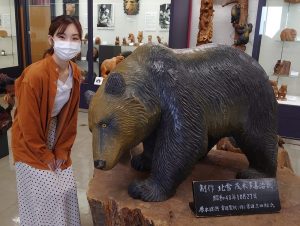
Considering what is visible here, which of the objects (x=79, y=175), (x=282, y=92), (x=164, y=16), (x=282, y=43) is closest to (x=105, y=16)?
(x=164, y=16)

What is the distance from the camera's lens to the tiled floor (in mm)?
1952

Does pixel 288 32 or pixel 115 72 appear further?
pixel 288 32

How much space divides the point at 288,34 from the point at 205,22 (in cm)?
96

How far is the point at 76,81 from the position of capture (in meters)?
1.33

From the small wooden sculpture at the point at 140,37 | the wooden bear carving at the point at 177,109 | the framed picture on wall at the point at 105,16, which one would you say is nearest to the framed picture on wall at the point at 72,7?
the framed picture on wall at the point at 105,16

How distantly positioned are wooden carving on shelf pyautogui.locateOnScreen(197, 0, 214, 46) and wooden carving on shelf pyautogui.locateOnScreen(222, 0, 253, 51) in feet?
0.89

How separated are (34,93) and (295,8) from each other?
3.43 m

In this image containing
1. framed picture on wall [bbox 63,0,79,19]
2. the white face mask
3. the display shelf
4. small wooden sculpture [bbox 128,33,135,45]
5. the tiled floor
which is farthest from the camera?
framed picture on wall [bbox 63,0,79,19]

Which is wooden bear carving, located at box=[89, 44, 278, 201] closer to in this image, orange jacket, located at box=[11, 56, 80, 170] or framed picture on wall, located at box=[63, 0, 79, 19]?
orange jacket, located at box=[11, 56, 80, 170]

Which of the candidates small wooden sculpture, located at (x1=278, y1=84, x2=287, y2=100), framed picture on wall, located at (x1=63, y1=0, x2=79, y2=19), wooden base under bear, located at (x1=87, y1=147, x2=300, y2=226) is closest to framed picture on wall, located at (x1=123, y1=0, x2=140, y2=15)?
framed picture on wall, located at (x1=63, y1=0, x2=79, y2=19)

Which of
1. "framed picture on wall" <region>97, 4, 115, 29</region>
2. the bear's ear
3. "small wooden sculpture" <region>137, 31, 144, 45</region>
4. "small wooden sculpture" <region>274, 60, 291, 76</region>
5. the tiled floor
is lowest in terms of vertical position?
the tiled floor

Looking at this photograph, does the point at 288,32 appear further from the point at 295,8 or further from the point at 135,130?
the point at 135,130

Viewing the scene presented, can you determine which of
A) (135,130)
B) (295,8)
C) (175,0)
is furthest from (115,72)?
(295,8)

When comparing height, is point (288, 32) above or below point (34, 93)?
above
